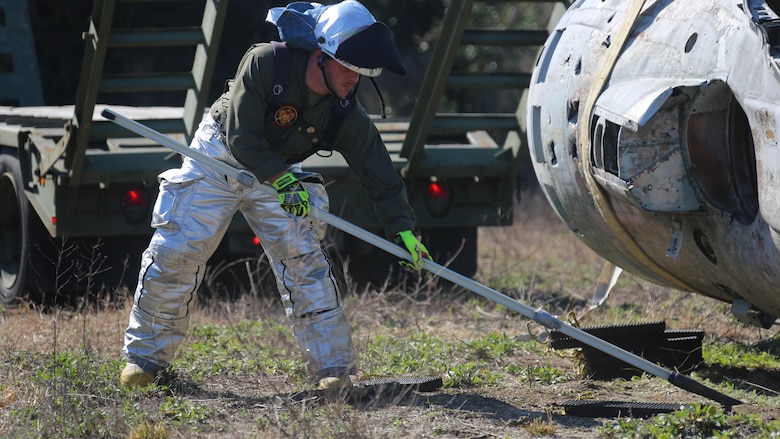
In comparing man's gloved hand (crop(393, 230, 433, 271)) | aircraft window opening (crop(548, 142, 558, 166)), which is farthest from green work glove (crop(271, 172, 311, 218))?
aircraft window opening (crop(548, 142, 558, 166))

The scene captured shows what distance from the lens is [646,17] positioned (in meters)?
5.11

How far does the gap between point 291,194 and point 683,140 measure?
1.70 meters

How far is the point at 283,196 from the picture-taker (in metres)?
4.93

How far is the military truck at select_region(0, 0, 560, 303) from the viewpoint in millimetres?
7086

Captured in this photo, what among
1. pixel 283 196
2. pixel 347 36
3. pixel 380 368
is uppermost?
pixel 347 36

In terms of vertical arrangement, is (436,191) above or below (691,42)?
below

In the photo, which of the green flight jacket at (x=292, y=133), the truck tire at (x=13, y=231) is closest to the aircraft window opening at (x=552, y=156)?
the green flight jacket at (x=292, y=133)

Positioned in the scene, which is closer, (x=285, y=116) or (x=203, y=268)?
(x=285, y=116)

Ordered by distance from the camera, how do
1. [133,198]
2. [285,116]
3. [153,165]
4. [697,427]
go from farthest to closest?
1. [133,198]
2. [153,165]
3. [285,116]
4. [697,427]

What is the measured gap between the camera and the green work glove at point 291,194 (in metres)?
4.92

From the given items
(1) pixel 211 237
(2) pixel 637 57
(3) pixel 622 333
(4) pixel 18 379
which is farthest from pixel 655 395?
(4) pixel 18 379

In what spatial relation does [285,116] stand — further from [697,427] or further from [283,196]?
[697,427]

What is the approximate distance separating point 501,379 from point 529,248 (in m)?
6.39

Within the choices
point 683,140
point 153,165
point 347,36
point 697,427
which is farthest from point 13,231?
point 697,427
